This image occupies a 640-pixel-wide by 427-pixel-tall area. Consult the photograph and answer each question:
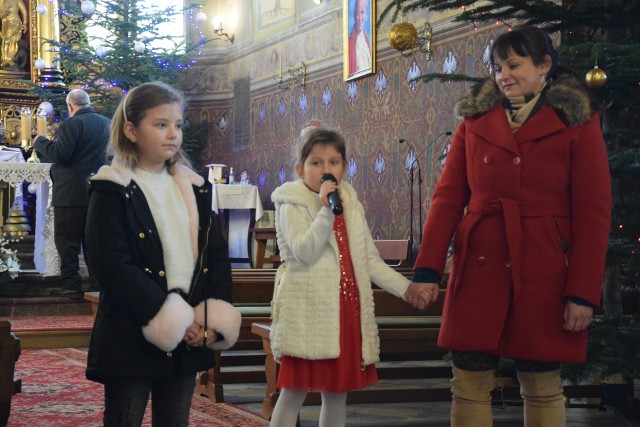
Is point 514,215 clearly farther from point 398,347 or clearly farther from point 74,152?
point 74,152

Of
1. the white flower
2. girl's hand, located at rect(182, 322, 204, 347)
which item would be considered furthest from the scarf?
the white flower

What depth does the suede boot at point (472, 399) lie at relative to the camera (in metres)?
2.92

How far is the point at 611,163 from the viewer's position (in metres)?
4.04

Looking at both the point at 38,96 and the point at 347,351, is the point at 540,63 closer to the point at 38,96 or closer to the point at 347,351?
the point at 347,351

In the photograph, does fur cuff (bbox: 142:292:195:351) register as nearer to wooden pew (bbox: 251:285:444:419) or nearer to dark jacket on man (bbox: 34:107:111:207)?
wooden pew (bbox: 251:285:444:419)

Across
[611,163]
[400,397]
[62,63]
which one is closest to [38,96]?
[62,63]

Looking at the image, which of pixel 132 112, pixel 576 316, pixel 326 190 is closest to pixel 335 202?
pixel 326 190

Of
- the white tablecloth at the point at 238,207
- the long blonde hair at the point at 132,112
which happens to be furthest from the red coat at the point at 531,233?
the white tablecloth at the point at 238,207

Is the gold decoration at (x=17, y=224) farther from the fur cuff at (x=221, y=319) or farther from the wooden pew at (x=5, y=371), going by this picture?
the fur cuff at (x=221, y=319)

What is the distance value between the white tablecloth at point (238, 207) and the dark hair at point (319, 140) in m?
9.37

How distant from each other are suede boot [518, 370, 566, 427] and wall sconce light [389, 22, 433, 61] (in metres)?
6.30

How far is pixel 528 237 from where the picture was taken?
2.88 m

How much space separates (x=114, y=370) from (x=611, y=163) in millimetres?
2326

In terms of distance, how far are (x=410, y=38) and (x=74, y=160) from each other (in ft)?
10.5
